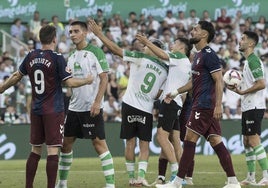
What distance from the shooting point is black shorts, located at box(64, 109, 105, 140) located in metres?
12.9

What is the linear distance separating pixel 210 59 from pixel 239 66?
678 inches

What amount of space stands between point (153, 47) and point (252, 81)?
2363 mm

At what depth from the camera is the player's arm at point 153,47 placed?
1334cm

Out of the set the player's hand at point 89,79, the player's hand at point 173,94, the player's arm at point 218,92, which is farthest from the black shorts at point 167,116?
the player's hand at point 89,79

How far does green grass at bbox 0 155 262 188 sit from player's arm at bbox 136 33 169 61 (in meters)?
2.28

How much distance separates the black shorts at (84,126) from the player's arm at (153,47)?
1383mm

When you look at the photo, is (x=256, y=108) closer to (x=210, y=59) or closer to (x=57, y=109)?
(x=210, y=59)

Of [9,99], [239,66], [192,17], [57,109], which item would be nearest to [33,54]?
[57,109]

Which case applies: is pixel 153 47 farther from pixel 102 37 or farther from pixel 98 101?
pixel 98 101

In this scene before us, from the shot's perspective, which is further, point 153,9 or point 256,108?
point 153,9

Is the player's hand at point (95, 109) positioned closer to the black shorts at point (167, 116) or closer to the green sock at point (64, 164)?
the green sock at point (64, 164)

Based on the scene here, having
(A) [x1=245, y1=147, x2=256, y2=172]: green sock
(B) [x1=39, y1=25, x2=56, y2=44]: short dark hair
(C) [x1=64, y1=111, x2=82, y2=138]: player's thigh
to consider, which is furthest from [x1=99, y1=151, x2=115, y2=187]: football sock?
(A) [x1=245, y1=147, x2=256, y2=172]: green sock

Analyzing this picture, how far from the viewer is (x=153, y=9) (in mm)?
33406

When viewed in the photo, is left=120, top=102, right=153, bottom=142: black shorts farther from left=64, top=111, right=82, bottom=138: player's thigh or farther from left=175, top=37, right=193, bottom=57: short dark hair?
left=175, top=37, right=193, bottom=57: short dark hair
